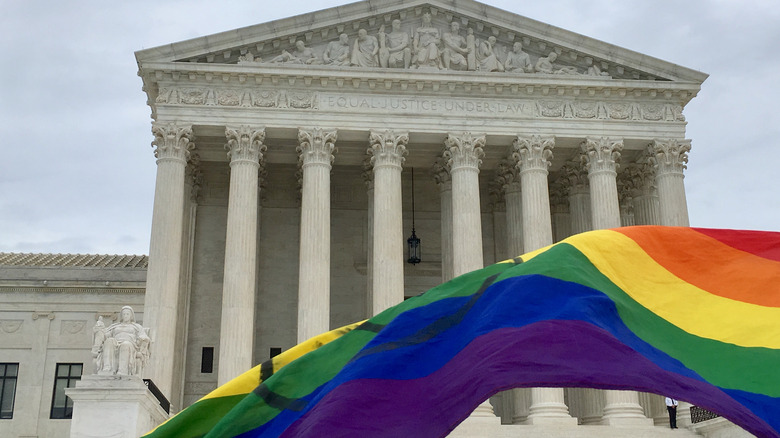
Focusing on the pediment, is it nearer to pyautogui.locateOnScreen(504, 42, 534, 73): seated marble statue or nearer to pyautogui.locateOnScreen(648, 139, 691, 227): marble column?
pyautogui.locateOnScreen(504, 42, 534, 73): seated marble statue

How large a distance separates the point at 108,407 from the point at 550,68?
72.4 ft

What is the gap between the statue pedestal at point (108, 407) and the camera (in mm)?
22078

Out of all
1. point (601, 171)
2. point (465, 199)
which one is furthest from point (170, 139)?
point (601, 171)

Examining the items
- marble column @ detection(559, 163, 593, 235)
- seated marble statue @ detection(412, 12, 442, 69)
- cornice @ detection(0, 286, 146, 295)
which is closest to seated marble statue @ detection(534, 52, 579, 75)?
seated marble statue @ detection(412, 12, 442, 69)

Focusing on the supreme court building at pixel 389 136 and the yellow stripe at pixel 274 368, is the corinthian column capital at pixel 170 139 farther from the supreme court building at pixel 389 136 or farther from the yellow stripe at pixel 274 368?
the yellow stripe at pixel 274 368

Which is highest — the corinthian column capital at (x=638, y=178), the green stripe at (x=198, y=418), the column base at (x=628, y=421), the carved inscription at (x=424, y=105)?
the carved inscription at (x=424, y=105)

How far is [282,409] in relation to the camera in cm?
486

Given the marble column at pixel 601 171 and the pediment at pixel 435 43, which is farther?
the marble column at pixel 601 171

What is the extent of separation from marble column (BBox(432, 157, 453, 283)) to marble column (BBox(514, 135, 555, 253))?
126 inches

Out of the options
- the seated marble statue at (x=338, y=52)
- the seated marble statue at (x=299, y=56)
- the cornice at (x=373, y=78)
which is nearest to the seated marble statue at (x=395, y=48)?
the cornice at (x=373, y=78)

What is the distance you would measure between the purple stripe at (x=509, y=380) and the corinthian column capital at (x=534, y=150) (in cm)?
3080

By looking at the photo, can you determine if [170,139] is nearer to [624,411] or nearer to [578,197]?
[578,197]

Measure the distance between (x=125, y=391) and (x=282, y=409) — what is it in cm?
1918

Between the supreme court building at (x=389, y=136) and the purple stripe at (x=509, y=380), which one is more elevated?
the supreme court building at (x=389, y=136)
